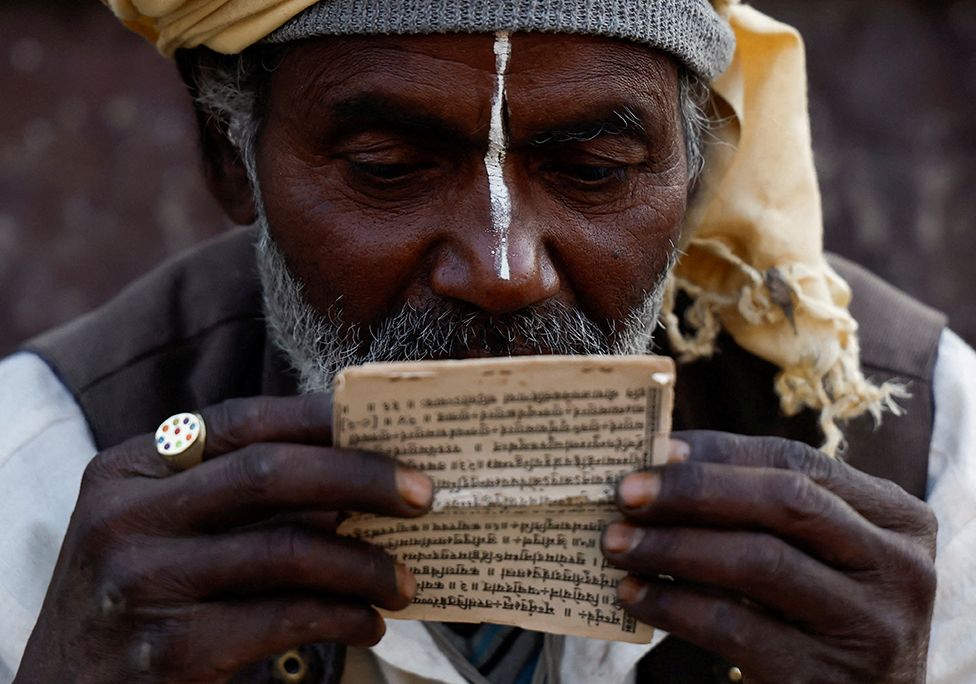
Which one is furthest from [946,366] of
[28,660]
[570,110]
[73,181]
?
[73,181]

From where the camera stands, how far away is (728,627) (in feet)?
5.21

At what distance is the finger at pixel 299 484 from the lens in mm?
1461

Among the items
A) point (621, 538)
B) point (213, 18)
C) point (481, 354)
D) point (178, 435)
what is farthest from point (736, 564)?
point (213, 18)

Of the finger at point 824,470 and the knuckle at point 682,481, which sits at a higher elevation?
the knuckle at point 682,481

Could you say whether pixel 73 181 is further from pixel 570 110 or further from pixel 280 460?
pixel 280 460

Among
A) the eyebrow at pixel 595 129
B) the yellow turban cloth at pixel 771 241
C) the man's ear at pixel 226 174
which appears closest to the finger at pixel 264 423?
the eyebrow at pixel 595 129

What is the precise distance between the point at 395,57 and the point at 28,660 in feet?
3.53

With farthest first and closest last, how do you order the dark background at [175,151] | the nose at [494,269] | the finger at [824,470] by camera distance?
the dark background at [175,151], the nose at [494,269], the finger at [824,470]

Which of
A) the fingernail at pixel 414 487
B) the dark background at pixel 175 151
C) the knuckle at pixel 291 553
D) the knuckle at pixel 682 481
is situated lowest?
the dark background at pixel 175 151

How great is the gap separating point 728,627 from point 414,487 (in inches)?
18.5

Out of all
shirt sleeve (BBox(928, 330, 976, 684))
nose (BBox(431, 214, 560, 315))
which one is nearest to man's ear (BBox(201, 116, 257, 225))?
nose (BBox(431, 214, 560, 315))

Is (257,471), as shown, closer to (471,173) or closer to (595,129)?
(471,173)

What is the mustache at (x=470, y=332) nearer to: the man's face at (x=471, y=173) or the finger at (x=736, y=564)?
the man's face at (x=471, y=173)

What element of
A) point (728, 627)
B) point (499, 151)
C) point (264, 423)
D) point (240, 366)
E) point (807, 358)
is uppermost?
point (499, 151)
